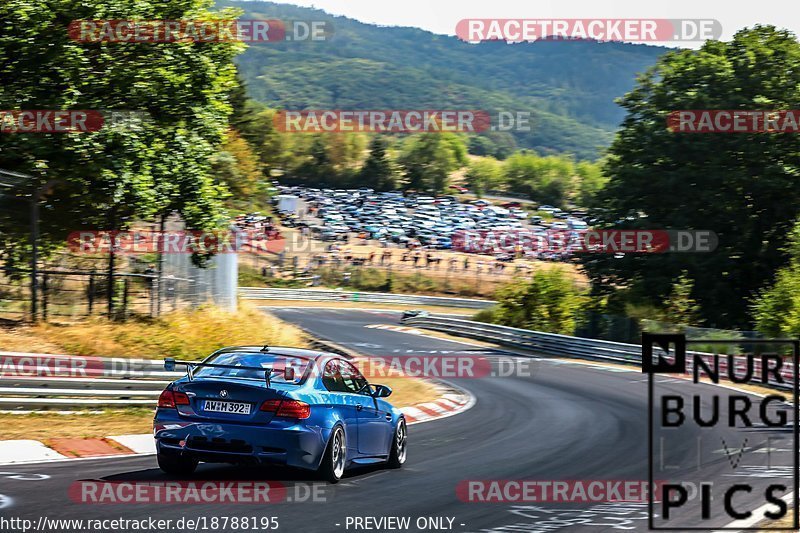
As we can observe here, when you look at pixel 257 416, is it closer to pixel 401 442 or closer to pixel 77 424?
pixel 401 442

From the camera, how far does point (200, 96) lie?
24.4 metres

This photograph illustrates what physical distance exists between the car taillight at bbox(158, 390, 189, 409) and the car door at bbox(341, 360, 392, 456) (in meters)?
1.97

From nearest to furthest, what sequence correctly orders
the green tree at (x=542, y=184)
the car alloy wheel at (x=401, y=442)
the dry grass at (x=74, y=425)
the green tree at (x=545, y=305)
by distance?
the car alloy wheel at (x=401, y=442), the dry grass at (x=74, y=425), the green tree at (x=545, y=305), the green tree at (x=542, y=184)

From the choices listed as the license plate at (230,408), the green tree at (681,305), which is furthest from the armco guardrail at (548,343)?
the license plate at (230,408)

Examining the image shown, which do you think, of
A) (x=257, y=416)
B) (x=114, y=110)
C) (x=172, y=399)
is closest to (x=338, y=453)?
(x=257, y=416)

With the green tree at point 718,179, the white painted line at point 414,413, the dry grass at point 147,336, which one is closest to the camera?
the dry grass at point 147,336

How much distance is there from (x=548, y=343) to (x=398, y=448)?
2726 centimetres

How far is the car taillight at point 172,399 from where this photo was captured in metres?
9.74

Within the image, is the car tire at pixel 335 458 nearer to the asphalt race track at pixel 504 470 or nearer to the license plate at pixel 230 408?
the asphalt race track at pixel 504 470

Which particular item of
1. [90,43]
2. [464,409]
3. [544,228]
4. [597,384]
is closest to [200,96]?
[90,43]

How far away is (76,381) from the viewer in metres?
15.7

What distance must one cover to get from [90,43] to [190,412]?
14608mm

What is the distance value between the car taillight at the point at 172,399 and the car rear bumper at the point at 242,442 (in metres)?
0.18

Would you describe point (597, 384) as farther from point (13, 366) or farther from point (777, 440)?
point (13, 366)
